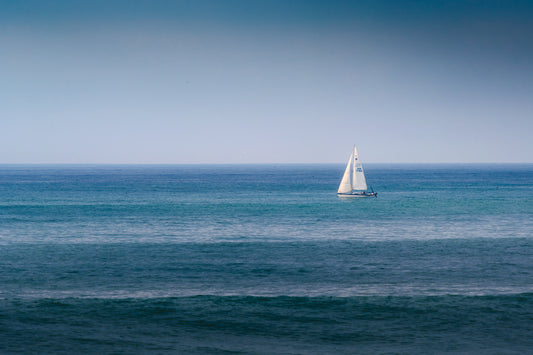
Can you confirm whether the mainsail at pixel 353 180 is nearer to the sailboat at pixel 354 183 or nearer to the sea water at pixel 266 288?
the sailboat at pixel 354 183

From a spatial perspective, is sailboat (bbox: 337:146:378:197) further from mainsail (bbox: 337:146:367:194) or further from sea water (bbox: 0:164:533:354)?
sea water (bbox: 0:164:533:354)

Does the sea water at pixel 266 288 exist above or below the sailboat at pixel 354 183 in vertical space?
below

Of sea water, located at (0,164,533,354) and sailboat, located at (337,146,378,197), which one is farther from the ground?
sailboat, located at (337,146,378,197)

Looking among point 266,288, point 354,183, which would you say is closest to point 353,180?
point 354,183

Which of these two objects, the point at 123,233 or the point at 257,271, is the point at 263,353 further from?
the point at 123,233

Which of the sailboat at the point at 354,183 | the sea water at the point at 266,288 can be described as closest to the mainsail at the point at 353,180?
the sailboat at the point at 354,183

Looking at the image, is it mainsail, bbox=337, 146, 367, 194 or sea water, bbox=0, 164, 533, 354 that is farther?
mainsail, bbox=337, 146, 367, 194

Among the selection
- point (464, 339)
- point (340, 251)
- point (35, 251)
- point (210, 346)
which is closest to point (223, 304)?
point (210, 346)

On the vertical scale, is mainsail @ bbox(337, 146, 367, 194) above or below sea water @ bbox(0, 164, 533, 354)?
Answer: above

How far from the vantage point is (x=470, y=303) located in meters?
29.1

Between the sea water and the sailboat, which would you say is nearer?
the sea water

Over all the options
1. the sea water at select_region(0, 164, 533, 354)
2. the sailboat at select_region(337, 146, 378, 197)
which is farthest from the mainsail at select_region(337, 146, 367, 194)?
the sea water at select_region(0, 164, 533, 354)

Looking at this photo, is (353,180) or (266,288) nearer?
(266,288)

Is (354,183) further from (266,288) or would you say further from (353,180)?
(266,288)
